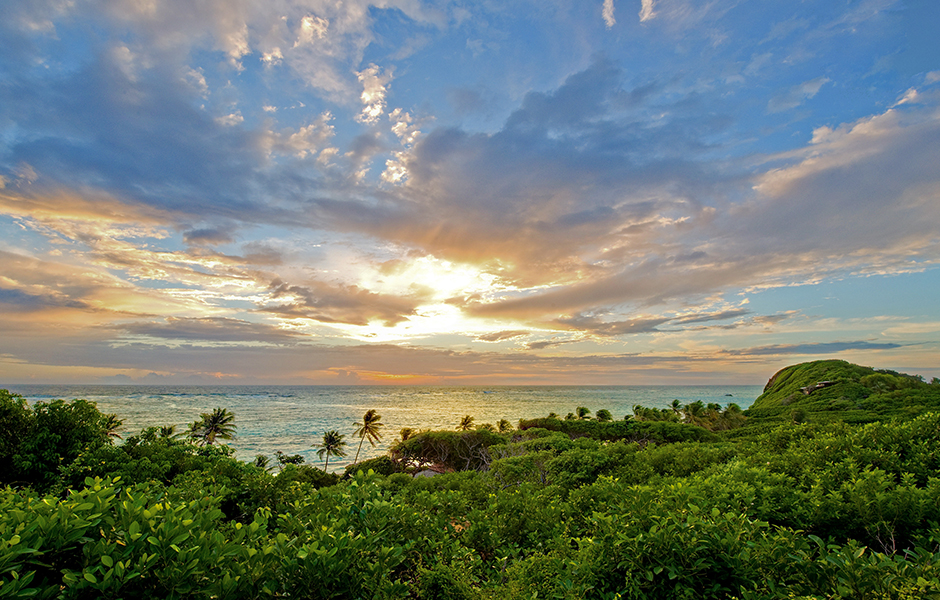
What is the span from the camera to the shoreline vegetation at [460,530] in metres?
2.72

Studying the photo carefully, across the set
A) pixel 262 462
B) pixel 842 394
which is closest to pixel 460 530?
pixel 262 462

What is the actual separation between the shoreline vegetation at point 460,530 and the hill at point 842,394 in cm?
2041

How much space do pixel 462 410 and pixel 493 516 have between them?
119m

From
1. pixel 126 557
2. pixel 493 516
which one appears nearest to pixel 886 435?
pixel 493 516

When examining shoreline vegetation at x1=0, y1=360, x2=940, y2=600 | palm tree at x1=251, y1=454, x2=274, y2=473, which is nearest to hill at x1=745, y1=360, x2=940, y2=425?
shoreline vegetation at x1=0, y1=360, x2=940, y2=600

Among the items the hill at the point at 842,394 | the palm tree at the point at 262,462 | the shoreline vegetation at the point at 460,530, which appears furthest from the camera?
the hill at the point at 842,394

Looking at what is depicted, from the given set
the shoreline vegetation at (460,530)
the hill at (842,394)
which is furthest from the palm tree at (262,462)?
the hill at (842,394)

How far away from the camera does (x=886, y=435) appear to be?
743 centimetres

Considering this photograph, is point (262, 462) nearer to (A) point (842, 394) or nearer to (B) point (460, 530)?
(B) point (460, 530)

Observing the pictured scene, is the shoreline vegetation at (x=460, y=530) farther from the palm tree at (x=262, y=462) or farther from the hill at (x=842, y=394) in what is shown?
the hill at (x=842, y=394)

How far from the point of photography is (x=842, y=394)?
152 ft

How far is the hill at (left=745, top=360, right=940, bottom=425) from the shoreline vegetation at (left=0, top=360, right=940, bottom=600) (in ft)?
67.0

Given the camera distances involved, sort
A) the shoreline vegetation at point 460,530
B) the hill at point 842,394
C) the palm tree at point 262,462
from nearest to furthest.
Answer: the shoreline vegetation at point 460,530, the palm tree at point 262,462, the hill at point 842,394

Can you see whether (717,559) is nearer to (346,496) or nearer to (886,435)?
(346,496)
